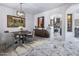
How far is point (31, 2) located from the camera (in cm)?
241

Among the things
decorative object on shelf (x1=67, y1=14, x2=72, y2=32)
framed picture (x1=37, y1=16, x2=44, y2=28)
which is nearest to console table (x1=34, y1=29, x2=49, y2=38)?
framed picture (x1=37, y1=16, x2=44, y2=28)

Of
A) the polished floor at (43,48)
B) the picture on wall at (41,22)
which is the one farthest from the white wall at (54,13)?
the polished floor at (43,48)

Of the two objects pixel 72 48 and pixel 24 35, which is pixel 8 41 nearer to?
pixel 24 35

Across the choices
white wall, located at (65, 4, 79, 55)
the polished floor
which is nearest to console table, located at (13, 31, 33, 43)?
the polished floor

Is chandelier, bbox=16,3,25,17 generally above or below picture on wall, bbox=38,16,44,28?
above

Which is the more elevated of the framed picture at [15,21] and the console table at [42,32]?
the framed picture at [15,21]

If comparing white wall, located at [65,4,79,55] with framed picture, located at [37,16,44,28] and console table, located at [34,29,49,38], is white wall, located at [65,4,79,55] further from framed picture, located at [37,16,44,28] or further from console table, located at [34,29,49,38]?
framed picture, located at [37,16,44,28]

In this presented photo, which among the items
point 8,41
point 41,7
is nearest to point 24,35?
point 8,41

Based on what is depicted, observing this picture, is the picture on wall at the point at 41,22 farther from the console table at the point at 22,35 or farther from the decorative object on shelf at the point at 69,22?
the decorative object on shelf at the point at 69,22

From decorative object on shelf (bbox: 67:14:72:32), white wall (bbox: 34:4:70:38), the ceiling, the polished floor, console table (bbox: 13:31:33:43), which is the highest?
the ceiling

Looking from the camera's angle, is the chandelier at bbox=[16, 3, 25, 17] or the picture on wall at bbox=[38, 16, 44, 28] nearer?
the chandelier at bbox=[16, 3, 25, 17]

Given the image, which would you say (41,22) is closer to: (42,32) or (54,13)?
(42,32)

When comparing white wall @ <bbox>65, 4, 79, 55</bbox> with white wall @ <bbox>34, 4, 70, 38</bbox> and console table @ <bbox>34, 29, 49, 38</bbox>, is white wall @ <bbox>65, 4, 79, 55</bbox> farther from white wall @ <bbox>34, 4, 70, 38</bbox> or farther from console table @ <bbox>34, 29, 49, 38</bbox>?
console table @ <bbox>34, 29, 49, 38</bbox>

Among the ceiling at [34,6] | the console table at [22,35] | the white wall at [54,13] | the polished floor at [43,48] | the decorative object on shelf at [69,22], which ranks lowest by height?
the polished floor at [43,48]
